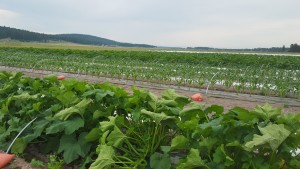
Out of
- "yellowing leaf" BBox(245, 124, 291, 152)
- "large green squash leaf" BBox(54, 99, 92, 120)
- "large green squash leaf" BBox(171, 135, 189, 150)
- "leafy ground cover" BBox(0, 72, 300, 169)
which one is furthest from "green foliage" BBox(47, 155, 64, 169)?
"yellowing leaf" BBox(245, 124, 291, 152)

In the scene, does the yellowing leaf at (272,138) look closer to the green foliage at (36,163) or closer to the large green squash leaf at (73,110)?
the large green squash leaf at (73,110)

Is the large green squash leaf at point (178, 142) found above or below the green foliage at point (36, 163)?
above

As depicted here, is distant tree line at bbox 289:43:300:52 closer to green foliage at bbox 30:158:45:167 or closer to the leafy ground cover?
the leafy ground cover

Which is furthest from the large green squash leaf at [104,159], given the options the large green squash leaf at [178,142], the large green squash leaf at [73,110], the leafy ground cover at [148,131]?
the large green squash leaf at [73,110]

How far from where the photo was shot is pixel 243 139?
2.46 meters

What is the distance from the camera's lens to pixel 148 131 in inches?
119

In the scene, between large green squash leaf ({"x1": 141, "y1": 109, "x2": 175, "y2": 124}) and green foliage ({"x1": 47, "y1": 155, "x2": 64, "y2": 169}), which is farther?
green foliage ({"x1": 47, "y1": 155, "x2": 64, "y2": 169})

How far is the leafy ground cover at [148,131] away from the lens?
2.35 m

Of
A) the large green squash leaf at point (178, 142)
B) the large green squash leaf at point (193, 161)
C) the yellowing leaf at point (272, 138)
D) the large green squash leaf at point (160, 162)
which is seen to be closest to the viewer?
Answer: the yellowing leaf at point (272, 138)

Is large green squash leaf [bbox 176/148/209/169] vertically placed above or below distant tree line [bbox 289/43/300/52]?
below

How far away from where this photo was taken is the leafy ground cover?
2352 mm

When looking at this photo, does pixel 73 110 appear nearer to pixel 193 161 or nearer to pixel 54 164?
pixel 54 164

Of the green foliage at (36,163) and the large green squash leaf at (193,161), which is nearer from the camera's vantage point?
the large green squash leaf at (193,161)

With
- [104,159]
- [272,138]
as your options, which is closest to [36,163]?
[104,159]
